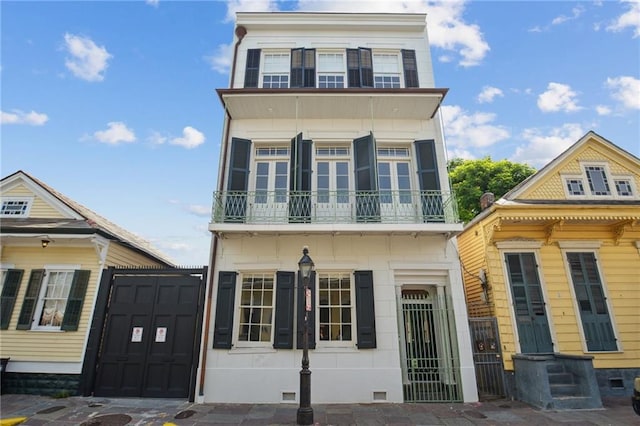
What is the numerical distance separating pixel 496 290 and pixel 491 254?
101 cm

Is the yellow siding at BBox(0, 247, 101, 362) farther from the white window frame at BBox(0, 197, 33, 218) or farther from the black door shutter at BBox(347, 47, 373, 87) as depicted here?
the black door shutter at BBox(347, 47, 373, 87)

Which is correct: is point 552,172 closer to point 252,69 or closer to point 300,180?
point 300,180

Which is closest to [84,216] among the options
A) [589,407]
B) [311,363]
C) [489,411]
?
[311,363]

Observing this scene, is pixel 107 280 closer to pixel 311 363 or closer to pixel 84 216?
pixel 84 216

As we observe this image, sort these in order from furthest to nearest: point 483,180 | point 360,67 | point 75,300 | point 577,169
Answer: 1. point 483,180
2. point 360,67
3. point 577,169
4. point 75,300

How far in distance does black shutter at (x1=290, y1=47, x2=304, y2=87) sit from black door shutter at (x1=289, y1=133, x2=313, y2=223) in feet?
7.48

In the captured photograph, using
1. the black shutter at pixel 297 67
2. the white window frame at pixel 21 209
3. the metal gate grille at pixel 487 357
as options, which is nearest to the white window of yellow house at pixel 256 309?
the metal gate grille at pixel 487 357

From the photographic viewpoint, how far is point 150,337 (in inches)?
303

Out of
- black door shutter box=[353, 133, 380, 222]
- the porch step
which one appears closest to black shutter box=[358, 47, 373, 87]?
black door shutter box=[353, 133, 380, 222]

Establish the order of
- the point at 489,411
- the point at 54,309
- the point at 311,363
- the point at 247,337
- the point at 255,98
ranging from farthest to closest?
the point at 255,98 < the point at 54,309 < the point at 247,337 < the point at 311,363 < the point at 489,411

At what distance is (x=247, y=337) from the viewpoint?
764 centimetres

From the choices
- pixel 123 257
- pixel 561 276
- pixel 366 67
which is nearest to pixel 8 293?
pixel 123 257

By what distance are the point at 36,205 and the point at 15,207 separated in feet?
2.31

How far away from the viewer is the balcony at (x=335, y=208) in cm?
792
